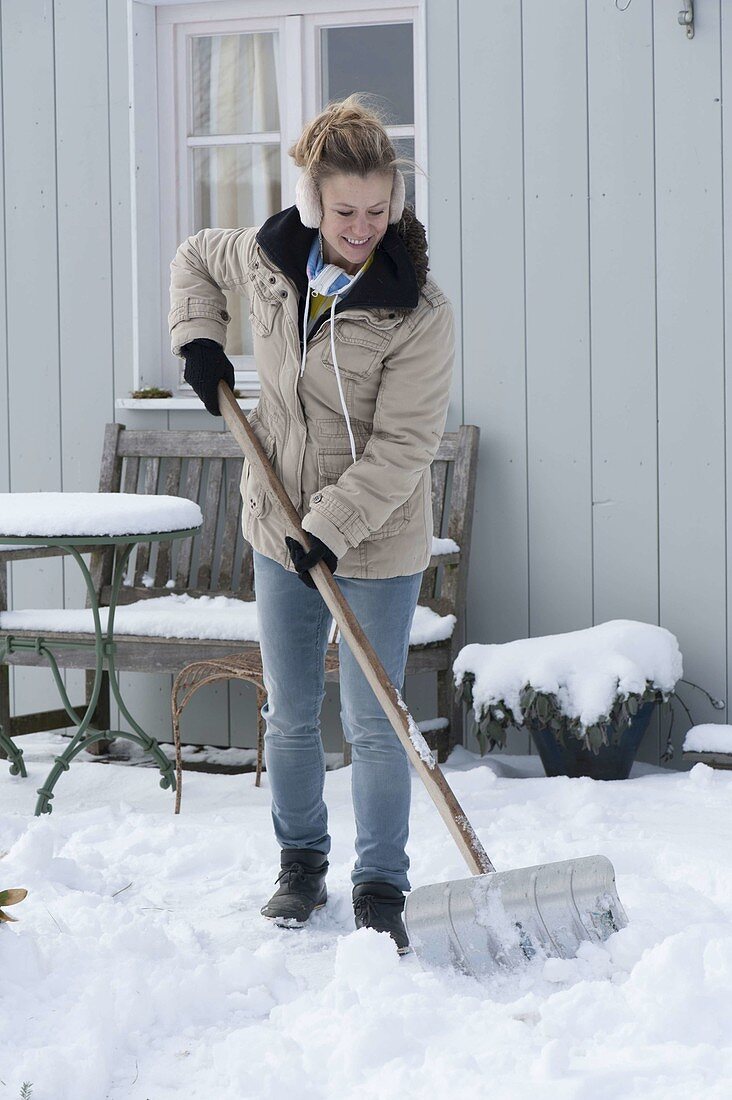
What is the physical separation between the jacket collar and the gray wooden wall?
1955 mm

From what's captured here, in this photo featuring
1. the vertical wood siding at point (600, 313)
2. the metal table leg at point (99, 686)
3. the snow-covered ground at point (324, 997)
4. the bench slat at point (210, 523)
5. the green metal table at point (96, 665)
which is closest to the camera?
the snow-covered ground at point (324, 997)

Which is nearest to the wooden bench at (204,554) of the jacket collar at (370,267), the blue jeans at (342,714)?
the blue jeans at (342,714)

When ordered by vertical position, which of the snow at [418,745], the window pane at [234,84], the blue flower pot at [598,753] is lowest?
the blue flower pot at [598,753]

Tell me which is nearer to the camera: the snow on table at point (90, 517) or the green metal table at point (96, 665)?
the snow on table at point (90, 517)

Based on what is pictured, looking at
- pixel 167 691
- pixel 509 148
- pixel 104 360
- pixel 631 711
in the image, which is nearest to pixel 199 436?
pixel 104 360

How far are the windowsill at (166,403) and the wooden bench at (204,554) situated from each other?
3.7 inches

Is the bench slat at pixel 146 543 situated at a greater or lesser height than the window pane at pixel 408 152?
lesser

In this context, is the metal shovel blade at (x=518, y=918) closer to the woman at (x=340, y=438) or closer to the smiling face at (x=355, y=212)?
the woman at (x=340, y=438)

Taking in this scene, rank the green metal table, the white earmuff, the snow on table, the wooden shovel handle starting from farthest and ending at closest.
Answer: the green metal table, the snow on table, the white earmuff, the wooden shovel handle

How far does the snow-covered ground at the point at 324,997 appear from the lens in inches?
72.9

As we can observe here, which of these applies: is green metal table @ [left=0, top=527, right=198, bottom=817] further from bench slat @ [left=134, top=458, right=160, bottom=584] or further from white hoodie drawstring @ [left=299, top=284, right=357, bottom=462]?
white hoodie drawstring @ [left=299, top=284, right=357, bottom=462]

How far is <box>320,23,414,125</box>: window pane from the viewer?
14.9 feet

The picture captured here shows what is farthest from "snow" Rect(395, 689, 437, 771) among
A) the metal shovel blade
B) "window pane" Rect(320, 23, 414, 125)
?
"window pane" Rect(320, 23, 414, 125)

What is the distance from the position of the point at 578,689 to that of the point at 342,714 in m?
1.42
